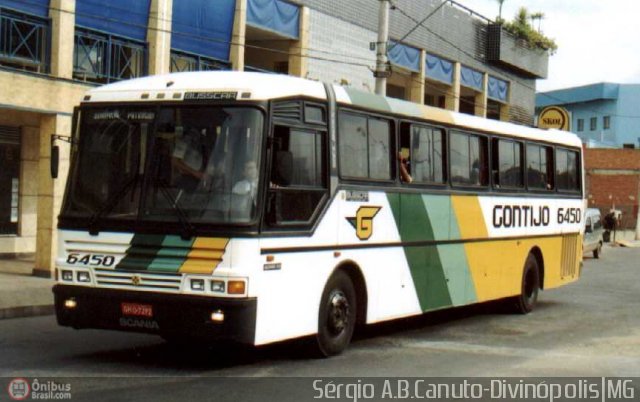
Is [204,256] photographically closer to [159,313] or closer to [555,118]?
[159,313]

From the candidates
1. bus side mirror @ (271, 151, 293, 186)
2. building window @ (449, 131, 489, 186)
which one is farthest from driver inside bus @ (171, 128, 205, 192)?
building window @ (449, 131, 489, 186)

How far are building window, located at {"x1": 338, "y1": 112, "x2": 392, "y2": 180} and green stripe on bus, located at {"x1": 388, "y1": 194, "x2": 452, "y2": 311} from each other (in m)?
0.48

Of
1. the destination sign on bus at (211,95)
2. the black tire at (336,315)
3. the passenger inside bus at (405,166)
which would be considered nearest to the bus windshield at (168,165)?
the destination sign on bus at (211,95)

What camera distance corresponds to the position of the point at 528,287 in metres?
17.4

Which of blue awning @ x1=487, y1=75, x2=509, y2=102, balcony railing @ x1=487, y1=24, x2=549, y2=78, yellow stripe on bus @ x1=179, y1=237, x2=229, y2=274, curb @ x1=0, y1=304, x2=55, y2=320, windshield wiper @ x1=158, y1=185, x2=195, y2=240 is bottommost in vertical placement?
curb @ x1=0, y1=304, x2=55, y2=320

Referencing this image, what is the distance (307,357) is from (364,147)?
8.25ft

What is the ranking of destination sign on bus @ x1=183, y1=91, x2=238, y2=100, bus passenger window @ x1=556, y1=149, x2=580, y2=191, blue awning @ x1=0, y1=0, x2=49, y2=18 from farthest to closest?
blue awning @ x1=0, y1=0, x2=49, y2=18
bus passenger window @ x1=556, y1=149, x2=580, y2=191
destination sign on bus @ x1=183, y1=91, x2=238, y2=100

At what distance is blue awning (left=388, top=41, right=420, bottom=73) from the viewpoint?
1312 inches

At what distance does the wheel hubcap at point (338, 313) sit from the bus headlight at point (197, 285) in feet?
6.06

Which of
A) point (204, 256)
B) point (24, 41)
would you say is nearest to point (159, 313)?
point (204, 256)

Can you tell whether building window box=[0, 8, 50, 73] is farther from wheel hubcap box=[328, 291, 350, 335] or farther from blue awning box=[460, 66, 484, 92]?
blue awning box=[460, 66, 484, 92]

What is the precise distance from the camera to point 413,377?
33.2 feet

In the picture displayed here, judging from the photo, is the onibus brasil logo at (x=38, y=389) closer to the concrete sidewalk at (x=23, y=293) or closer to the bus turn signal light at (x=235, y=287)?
the bus turn signal light at (x=235, y=287)

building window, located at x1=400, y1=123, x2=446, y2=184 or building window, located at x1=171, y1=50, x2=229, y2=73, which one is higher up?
building window, located at x1=171, y1=50, x2=229, y2=73
